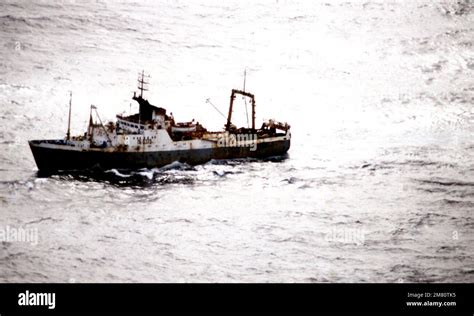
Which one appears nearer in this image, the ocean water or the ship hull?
the ocean water

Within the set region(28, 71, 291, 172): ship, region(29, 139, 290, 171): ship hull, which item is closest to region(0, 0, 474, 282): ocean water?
region(29, 139, 290, 171): ship hull

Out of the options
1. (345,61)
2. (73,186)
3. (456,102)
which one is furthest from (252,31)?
(73,186)

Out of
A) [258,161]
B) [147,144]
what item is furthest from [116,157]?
[258,161]

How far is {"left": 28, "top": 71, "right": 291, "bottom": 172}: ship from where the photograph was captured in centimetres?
6644

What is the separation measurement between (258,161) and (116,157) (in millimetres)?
16041

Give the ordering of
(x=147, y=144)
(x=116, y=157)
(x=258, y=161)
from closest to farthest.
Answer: (x=116, y=157) → (x=147, y=144) → (x=258, y=161)

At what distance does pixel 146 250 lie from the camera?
48.3 m

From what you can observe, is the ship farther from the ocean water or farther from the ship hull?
the ocean water

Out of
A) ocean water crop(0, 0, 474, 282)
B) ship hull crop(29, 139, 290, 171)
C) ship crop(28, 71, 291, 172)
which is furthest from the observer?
ship crop(28, 71, 291, 172)

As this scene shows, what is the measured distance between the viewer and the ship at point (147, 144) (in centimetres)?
6644

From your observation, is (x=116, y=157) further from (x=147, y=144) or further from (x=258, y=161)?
(x=258, y=161)

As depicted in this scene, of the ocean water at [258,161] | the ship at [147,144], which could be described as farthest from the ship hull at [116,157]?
the ocean water at [258,161]

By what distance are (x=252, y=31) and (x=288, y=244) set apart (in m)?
60.3

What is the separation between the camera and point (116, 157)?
67938mm
